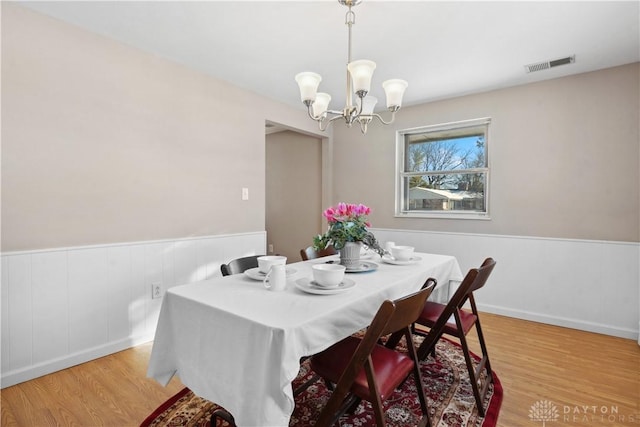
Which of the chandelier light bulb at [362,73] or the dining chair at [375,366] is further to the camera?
→ the chandelier light bulb at [362,73]

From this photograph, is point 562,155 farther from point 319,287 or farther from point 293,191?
point 293,191

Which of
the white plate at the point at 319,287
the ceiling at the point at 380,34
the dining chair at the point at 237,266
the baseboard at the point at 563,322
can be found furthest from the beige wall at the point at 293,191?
the white plate at the point at 319,287

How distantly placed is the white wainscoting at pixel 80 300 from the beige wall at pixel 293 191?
2.25m

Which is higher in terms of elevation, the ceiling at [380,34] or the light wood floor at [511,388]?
the ceiling at [380,34]

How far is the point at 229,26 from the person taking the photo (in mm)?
2240

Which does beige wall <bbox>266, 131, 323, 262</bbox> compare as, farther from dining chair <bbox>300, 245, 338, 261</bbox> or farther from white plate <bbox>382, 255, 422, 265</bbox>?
white plate <bbox>382, 255, 422, 265</bbox>

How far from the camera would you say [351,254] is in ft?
6.41

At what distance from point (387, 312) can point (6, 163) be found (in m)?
2.36

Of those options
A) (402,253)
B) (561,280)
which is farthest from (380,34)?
(561,280)

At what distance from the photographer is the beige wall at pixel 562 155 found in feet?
9.12

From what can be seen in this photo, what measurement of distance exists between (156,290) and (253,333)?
6.29ft

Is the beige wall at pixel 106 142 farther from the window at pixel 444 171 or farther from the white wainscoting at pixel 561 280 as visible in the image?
the white wainscoting at pixel 561 280

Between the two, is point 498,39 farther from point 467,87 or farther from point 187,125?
point 187,125

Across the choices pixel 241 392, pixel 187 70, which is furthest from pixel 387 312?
pixel 187 70
